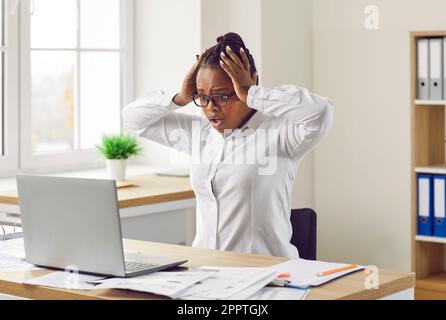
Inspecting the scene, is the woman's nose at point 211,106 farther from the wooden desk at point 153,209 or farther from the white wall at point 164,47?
the white wall at point 164,47

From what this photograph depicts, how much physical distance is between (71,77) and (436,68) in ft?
6.05

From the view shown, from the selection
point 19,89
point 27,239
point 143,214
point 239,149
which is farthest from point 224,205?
point 19,89

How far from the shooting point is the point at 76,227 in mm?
1877

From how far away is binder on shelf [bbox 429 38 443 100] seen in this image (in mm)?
4000

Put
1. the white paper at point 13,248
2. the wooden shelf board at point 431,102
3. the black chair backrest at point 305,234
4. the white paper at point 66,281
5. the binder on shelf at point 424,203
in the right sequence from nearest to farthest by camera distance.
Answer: the white paper at point 66,281, the white paper at point 13,248, the black chair backrest at point 305,234, the wooden shelf board at point 431,102, the binder on shelf at point 424,203

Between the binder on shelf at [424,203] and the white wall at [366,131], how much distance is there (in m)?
0.29

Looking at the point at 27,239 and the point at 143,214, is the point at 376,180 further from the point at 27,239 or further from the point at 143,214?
the point at 27,239

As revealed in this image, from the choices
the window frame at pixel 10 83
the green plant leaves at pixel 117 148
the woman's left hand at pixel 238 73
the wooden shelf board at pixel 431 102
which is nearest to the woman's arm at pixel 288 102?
the woman's left hand at pixel 238 73

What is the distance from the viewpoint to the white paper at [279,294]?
166 centimetres

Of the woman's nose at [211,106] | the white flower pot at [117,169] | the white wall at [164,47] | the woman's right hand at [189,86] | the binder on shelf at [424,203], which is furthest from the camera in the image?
the white wall at [164,47]

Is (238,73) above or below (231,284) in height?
above

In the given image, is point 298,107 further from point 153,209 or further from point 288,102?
point 153,209

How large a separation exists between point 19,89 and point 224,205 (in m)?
1.96

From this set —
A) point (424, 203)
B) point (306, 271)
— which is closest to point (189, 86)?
point (306, 271)
